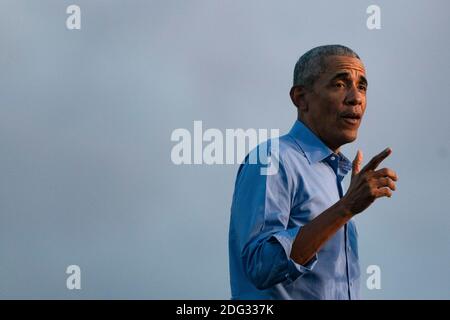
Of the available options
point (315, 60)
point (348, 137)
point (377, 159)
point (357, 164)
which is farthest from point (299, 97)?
point (377, 159)

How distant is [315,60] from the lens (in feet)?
10.6

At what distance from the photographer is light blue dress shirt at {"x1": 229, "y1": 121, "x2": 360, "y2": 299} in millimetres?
2623

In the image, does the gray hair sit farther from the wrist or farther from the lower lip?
the wrist

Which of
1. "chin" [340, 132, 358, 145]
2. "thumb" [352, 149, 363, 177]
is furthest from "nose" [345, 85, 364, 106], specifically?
"thumb" [352, 149, 363, 177]

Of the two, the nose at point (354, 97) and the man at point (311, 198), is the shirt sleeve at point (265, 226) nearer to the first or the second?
the man at point (311, 198)

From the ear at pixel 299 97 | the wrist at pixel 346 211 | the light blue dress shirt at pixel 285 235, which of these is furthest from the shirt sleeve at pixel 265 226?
the ear at pixel 299 97

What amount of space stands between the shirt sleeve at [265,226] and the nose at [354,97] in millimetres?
454

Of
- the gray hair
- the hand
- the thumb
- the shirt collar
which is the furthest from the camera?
the gray hair

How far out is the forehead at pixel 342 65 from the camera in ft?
10.4

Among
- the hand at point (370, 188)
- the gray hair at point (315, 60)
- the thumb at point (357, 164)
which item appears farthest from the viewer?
the gray hair at point (315, 60)

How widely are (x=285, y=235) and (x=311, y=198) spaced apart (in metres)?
0.30

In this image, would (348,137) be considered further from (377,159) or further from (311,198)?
(377,159)
